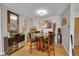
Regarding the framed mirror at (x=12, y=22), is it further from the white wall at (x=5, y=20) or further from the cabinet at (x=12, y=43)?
the cabinet at (x=12, y=43)

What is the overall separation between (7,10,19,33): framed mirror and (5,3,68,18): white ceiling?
0.16 meters

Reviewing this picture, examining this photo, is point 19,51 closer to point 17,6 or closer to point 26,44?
point 26,44

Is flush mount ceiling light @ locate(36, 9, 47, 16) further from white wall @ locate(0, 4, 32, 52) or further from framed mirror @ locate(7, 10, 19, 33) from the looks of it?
framed mirror @ locate(7, 10, 19, 33)

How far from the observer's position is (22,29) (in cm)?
238

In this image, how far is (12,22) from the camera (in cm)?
235

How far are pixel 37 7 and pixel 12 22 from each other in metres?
0.67

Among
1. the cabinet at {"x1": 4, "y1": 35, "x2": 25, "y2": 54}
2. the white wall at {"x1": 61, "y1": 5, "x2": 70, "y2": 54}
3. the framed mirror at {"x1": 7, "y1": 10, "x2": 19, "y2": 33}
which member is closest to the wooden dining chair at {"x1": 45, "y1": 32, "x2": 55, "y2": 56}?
the white wall at {"x1": 61, "y1": 5, "x2": 70, "y2": 54}

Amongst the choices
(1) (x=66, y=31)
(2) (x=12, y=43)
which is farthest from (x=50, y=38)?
(2) (x=12, y=43)

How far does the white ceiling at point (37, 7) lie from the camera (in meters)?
2.30

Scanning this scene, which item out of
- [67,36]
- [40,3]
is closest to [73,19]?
[67,36]

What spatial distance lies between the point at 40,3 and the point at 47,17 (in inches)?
14.0

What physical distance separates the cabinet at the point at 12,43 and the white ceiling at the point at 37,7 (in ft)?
1.94

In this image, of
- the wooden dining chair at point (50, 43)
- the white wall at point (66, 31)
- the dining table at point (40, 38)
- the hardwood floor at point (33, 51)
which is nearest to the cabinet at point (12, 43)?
the hardwood floor at point (33, 51)

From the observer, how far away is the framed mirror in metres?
2.29
